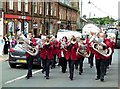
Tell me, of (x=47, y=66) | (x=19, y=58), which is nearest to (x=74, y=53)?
(x=47, y=66)

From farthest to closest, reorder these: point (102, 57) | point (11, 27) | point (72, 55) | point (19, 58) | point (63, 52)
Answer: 1. point (11, 27)
2. point (19, 58)
3. point (63, 52)
4. point (72, 55)
5. point (102, 57)

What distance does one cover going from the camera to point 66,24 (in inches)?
2559

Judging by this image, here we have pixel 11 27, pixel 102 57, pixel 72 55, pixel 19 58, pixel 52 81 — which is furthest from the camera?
pixel 11 27

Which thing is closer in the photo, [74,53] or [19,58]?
[74,53]

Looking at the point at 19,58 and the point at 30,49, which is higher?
the point at 30,49

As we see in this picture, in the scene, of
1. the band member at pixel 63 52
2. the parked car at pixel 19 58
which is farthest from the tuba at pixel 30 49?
the parked car at pixel 19 58

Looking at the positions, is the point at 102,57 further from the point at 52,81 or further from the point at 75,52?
the point at 52,81

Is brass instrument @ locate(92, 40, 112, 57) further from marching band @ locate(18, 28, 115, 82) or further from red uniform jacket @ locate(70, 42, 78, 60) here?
red uniform jacket @ locate(70, 42, 78, 60)

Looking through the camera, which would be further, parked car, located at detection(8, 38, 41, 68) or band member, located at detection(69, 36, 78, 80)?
parked car, located at detection(8, 38, 41, 68)

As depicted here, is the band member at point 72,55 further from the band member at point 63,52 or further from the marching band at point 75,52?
the band member at point 63,52

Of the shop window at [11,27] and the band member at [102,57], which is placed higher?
the shop window at [11,27]

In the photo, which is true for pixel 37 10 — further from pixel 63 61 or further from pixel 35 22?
pixel 63 61

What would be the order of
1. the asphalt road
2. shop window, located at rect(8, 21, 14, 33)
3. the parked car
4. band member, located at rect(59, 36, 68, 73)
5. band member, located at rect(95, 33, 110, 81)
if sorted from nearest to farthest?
the asphalt road < band member, located at rect(95, 33, 110, 81) < band member, located at rect(59, 36, 68, 73) < the parked car < shop window, located at rect(8, 21, 14, 33)

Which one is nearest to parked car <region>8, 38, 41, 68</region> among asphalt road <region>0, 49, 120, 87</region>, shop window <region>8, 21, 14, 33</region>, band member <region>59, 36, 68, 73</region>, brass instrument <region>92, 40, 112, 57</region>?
band member <region>59, 36, 68, 73</region>
